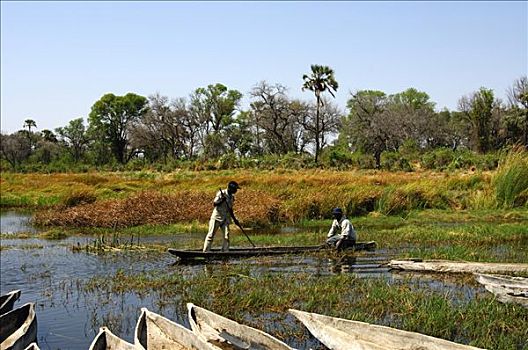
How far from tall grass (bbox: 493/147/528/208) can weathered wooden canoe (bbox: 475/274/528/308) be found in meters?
13.4

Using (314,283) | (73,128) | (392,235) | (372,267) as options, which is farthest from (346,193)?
(73,128)

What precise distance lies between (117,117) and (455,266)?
68.8 metres

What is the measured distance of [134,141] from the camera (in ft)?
237

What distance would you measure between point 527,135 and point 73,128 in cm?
5772

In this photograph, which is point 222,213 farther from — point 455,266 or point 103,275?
point 455,266

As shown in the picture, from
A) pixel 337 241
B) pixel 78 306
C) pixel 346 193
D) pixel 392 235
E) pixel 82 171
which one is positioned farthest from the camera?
pixel 82 171

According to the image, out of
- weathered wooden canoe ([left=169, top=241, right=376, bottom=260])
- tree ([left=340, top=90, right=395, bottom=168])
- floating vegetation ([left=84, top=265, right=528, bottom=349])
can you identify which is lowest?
floating vegetation ([left=84, top=265, right=528, bottom=349])

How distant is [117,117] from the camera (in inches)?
3014

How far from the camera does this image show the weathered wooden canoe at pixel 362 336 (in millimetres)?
6922

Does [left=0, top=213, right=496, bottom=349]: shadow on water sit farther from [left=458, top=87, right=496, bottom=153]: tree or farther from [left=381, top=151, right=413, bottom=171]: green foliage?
[left=458, top=87, right=496, bottom=153]: tree

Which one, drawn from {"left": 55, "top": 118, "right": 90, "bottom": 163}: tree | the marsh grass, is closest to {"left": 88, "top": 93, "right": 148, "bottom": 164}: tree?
{"left": 55, "top": 118, "right": 90, "bottom": 163}: tree

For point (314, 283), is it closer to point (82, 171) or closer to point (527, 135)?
point (527, 135)

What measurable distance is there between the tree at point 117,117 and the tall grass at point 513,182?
58068mm

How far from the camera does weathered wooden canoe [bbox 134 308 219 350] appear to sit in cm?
690
